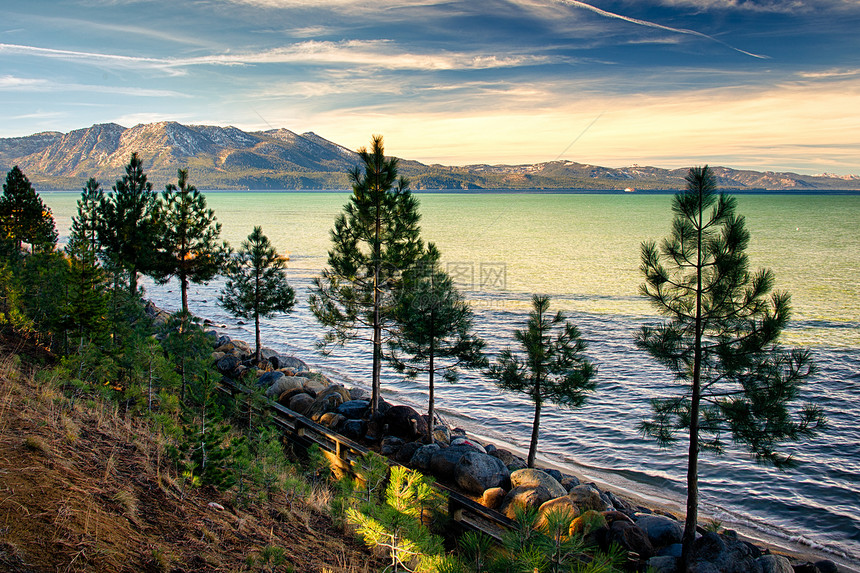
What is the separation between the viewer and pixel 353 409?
2125 cm

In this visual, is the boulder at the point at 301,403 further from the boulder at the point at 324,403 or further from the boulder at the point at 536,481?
the boulder at the point at 536,481

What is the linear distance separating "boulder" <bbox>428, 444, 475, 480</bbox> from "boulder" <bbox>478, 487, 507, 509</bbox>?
166 cm

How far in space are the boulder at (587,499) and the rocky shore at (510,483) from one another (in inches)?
1.0

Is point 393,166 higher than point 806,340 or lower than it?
higher

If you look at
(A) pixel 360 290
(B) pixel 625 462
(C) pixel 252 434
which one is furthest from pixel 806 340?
(C) pixel 252 434

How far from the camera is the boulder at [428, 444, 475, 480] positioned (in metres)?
16.1

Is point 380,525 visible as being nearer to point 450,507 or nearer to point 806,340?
point 450,507

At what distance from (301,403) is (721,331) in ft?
54.7

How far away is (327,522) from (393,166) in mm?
14583

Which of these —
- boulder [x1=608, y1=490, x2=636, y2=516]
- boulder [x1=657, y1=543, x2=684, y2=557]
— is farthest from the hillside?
boulder [x1=608, y1=490, x2=636, y2=516]

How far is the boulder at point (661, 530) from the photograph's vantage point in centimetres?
1330

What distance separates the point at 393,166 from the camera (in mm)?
20875

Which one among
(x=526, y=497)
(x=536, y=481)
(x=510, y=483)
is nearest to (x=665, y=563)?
(x=526, y=497)

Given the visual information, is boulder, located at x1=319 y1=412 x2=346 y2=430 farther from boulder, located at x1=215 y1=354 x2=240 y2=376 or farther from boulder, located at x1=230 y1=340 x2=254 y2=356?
boulder, located at x1=230 y1=340 x2=254 y2=356
